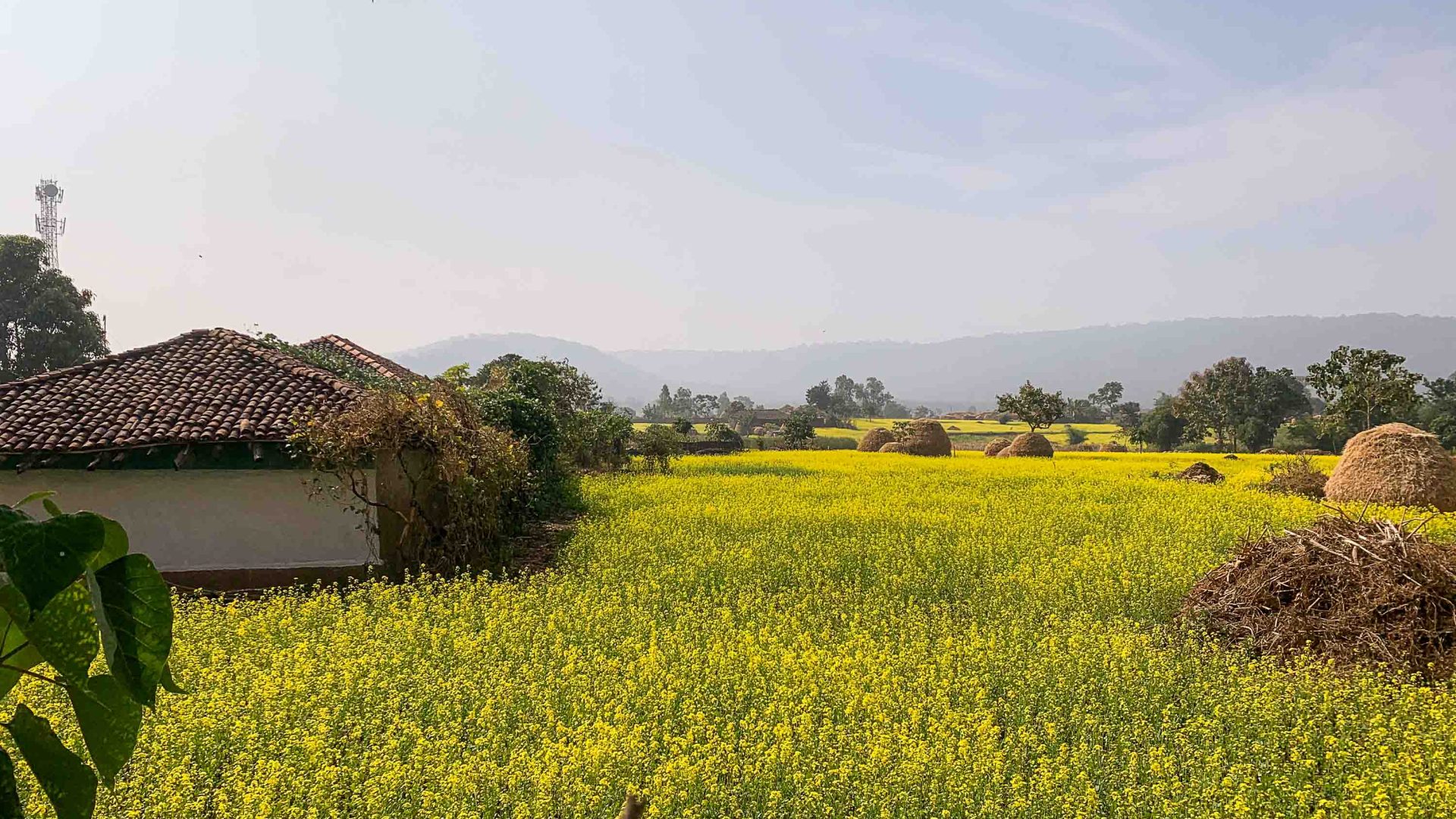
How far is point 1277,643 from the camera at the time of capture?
7770 millimetres

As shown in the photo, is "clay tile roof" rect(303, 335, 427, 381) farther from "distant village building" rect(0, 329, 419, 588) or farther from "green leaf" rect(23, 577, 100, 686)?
"green leaf" rect(23, 577, 100, 686)

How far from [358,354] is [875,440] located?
25.8 metres

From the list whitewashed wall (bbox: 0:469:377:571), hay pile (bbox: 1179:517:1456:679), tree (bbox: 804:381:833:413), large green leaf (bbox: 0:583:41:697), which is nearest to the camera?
large green leaf (bbox: 0:583:41:697)

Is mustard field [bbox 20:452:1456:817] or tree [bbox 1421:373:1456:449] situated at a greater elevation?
tree [bbox 1421:373:1456:449]

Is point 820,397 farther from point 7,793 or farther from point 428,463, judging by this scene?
point 7,793

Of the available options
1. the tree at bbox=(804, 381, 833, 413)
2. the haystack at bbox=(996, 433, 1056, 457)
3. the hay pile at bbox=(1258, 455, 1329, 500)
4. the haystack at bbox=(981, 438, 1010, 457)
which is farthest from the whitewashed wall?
the tree at bbox=(804, 381, 833, 413)

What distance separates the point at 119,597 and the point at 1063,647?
27.3ft

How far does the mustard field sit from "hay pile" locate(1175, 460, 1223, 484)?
12.2 m

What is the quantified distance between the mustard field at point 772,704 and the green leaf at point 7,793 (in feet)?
13.8

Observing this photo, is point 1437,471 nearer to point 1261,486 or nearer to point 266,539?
point 1261,486

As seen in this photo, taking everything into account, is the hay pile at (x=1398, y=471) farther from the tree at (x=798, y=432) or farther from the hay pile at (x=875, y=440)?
the tree at (x=798, y=432)

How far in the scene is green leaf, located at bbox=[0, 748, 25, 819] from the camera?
80cm

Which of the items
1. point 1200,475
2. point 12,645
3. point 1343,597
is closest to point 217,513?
point 12,645

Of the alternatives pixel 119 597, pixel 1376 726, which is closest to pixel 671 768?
pixel 119 597
